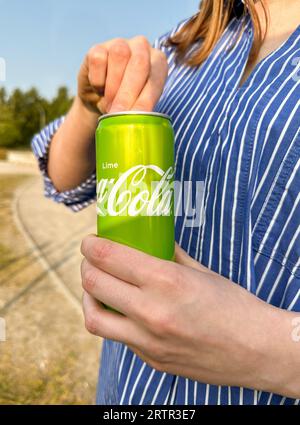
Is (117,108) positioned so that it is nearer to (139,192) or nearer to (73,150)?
(139,192)

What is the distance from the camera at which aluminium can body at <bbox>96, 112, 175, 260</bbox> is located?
0.50 m

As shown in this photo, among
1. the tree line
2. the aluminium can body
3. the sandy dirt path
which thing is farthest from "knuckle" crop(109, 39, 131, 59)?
the tree line

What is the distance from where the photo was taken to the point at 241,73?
0.61 meters

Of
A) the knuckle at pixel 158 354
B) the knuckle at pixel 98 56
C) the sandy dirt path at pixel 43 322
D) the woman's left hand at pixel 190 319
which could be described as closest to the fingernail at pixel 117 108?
the knuckle at pixel 98 56

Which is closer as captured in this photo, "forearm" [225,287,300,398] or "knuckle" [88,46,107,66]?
"forearm" [225,287,300,398]

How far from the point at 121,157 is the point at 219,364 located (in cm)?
28

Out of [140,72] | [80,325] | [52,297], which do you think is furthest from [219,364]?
[52,297]

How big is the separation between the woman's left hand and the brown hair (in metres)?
0.42

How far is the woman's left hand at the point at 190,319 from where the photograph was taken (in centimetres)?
42

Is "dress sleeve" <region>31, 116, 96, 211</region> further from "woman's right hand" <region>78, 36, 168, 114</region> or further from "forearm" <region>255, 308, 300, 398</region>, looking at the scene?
"forearm" <region>255, 308, 300, 398</region>

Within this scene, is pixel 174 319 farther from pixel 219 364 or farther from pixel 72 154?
pixel 72 154

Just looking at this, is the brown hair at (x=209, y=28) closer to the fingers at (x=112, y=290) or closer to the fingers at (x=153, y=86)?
the fingers at (x=153, y=86)

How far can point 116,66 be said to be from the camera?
0.60 metres

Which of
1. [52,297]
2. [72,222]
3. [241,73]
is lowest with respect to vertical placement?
[72,222]
